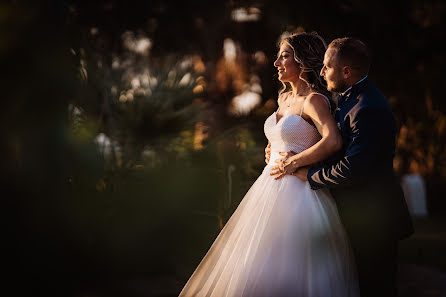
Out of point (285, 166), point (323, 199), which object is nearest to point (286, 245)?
point (323, 199)

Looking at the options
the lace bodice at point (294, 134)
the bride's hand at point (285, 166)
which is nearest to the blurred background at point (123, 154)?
the lace bodice at point (294, 134)

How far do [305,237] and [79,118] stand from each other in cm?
287

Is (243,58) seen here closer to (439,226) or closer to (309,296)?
(439,226)

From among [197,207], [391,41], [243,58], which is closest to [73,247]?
[197,207]

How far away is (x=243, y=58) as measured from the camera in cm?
1297

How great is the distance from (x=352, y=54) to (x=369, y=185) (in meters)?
0.62

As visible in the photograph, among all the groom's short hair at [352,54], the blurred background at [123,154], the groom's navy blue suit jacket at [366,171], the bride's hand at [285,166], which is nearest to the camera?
the groom's navy blue suit jacket at [366,171]

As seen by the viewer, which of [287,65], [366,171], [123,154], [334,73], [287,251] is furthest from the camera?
[123,154]

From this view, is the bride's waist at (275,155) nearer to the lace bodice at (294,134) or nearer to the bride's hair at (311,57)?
the lace bodice at (294,134)

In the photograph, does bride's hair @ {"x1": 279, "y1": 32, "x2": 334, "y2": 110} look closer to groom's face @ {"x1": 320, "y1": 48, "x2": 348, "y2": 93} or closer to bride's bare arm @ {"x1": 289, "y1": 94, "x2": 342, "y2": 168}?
bride's bare arm @ {"x1": 289, "y1": 94, "x2": 342, "y2": 168}

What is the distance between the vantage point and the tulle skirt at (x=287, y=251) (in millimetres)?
2619

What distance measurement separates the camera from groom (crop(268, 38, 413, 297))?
2.44 m

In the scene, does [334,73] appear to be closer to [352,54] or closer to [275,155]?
[352,54]

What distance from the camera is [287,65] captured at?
2.93 metres
